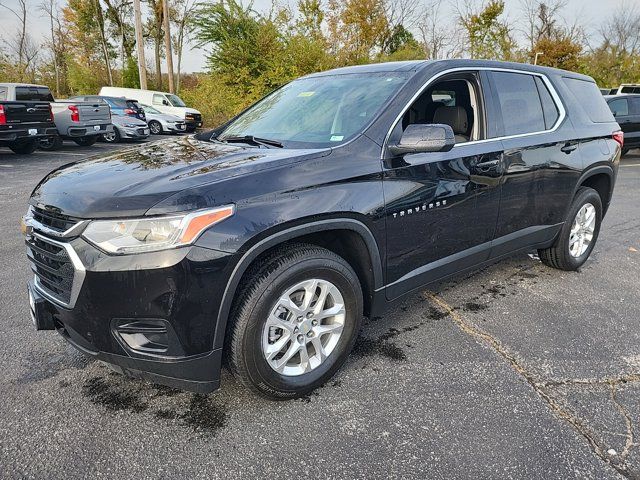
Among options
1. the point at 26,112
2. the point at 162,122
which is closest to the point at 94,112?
the point at 26,112

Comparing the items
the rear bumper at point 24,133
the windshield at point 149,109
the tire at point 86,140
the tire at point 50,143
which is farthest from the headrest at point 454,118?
the windshield at point 149,109

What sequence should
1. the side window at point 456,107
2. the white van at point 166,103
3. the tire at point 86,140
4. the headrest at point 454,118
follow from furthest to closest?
the white van at point 166,103, the tire at point 86,140, the headrest at point 454,118, the side window at point 456,107

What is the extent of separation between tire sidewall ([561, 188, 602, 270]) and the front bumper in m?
3.29

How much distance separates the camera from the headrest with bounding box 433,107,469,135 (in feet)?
10.6

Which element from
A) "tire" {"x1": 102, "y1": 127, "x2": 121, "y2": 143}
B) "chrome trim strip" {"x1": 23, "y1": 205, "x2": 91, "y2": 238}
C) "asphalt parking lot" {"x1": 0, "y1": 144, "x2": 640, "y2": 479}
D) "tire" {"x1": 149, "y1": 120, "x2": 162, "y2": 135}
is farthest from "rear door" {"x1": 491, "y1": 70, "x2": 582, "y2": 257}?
"tire" {"x1": 149, "y1": 120, "x2": 162, "y2": 135}

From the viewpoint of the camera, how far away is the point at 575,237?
4234mm

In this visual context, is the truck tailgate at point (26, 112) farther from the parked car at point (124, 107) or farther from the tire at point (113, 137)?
the parked car at point (124, 107)

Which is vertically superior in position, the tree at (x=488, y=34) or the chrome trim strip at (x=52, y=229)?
the tree at (x=488, y=34)

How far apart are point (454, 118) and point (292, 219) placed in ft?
5.82

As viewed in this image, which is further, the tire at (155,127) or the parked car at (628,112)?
the tire at (155,127)

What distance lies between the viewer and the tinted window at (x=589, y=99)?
13.2ft

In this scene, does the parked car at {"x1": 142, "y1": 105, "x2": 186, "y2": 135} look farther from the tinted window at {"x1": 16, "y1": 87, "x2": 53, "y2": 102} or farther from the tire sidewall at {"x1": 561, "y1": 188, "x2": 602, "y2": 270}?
the tire sidewall at {"x1": 561, "y1": 188, "x2": 602, "y2": 270}

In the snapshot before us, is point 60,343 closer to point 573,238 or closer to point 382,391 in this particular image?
point 382,391

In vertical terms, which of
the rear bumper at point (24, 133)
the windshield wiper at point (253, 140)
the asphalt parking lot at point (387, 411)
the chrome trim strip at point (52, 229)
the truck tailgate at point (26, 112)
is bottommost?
the asphalt parking lot at point (387, 411)
